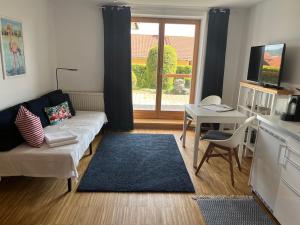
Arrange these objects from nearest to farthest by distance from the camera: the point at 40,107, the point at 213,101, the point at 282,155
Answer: the point at 282,155, the point at 40,107, the point at 213,101

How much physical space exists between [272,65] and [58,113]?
3.20 meters

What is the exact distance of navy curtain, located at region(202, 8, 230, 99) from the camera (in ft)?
13.6

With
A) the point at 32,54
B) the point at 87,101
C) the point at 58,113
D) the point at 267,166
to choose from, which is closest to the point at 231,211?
the point at 267,166

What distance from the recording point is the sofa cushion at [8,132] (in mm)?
2317

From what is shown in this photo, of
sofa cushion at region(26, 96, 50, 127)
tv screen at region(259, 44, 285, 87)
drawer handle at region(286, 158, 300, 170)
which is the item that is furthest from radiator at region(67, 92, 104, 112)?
drawer handle at region(286, 158, 300, 170)

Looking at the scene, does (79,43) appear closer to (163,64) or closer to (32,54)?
(32,54)

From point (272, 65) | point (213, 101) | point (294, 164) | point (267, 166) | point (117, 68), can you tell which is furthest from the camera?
point (117, 68)

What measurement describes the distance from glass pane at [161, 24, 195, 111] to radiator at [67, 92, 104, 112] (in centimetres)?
141

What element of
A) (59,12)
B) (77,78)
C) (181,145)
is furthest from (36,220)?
(59,12)

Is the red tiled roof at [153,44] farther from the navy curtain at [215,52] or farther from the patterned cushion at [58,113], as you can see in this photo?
the patterned cushion at [58,113]

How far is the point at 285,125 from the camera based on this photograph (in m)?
1.98

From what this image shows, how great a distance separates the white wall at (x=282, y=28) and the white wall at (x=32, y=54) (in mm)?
3607

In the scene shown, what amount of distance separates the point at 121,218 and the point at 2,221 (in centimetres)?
105

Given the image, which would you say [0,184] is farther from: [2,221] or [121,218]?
[121,218]
